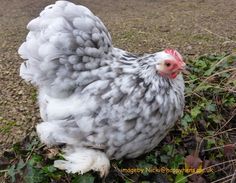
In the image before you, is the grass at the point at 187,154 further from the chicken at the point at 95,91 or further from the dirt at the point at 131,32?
the dirt at the point at 131,32

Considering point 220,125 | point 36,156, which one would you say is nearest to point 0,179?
point 36,156

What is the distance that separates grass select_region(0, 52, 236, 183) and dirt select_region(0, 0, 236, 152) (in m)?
0.22

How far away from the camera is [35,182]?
220 centimetres

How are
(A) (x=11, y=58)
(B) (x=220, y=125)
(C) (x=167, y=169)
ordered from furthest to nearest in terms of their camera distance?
(A) (x=11, y=58)
(B) (x=220, y=125)
(C) (x=167, y=169)

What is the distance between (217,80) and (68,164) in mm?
1070

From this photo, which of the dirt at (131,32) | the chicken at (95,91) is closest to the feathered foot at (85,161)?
the chicken at (95,91)

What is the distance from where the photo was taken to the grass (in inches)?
87.1

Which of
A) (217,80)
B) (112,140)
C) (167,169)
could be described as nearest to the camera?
(112,140)

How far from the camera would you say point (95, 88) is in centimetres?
210

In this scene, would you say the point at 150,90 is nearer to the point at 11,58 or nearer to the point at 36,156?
the point at 36,156

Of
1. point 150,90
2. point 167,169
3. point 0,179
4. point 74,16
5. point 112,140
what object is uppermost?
point 74,16

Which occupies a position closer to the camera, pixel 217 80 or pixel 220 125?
pixel 220 125

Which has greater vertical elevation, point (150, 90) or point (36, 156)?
point (150, 90)

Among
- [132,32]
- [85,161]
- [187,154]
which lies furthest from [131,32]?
[85,161]
